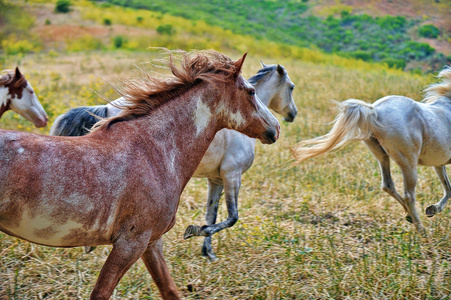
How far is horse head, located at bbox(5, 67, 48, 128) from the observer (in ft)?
18.3

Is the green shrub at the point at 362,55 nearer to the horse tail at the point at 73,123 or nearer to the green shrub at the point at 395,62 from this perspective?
the green shrub at the point at 395,62

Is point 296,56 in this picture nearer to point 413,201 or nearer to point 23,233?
point 413,201

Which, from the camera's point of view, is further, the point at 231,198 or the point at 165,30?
the point at 165,30

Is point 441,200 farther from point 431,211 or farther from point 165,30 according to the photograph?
point 165,30

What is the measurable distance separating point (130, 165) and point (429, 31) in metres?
15.5

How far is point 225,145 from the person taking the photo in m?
4.23

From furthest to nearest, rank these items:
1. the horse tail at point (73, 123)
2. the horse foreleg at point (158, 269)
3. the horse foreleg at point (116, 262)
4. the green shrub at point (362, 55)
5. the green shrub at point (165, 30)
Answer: the green shrub at point (165, 30) → the green shrub at point (362, 55) → the horse tail at point (73, 123) → the horse foreleg at point (158, 269) → the horse foreleg at point (116, 262)

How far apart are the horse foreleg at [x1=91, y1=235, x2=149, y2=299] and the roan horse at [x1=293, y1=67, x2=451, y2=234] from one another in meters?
2.77

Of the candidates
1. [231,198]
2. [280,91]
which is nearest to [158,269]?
[231,198]

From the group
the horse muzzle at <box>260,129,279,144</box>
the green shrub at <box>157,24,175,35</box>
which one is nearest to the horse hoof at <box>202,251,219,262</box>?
the horse muzzle at <box>260,129,279,144</box>

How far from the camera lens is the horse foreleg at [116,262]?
2.29 meters

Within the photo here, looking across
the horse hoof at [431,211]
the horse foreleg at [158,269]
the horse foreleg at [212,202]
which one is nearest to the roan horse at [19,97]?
the horse foreleg at [212,202]

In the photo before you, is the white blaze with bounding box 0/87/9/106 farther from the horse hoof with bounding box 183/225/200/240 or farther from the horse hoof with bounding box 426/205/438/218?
the horse hoof with bounding box 426/205/438/218

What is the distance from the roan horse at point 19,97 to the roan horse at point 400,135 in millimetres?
3640
